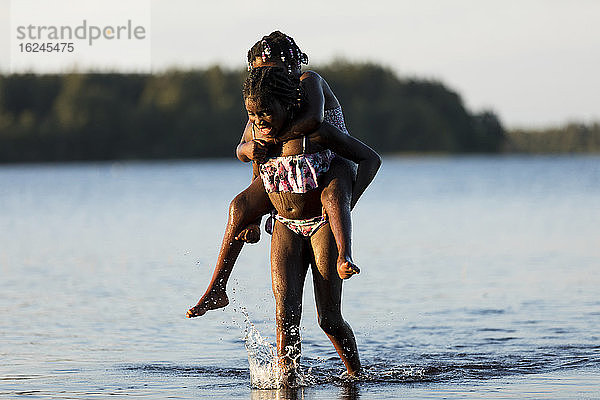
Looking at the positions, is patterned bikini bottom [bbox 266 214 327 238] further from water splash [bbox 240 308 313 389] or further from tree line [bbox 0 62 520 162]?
tree line [bbox 0 62 520 162]

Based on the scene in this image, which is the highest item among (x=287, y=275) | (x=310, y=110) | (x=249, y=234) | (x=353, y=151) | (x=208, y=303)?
(x=310, y=110)

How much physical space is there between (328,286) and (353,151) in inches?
35.5

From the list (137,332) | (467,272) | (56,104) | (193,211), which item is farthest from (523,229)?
(56,104)

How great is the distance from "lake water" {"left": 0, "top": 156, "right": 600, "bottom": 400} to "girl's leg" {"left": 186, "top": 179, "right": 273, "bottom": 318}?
A: 794 mm

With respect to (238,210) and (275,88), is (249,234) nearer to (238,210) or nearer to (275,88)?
(238,210)

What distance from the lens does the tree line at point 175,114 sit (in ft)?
381

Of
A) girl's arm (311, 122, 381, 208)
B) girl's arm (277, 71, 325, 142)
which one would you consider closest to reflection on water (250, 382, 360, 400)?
girl's arm (311, 122, 381, 208)

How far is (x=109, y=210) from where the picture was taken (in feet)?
119

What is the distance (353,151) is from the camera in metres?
7.68

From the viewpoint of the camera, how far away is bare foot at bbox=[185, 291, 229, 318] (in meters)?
7.70

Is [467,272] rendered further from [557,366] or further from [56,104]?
[56,104]

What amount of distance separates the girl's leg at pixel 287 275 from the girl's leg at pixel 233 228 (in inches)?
8.9

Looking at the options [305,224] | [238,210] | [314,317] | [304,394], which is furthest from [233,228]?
[314,317]

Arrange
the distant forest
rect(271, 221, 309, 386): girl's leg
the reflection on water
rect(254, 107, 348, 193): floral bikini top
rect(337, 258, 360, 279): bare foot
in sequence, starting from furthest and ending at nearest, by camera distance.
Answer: the distant forest → the reflection on water → rect(271, 221, 309, 386): girl's leg → rect(254, 107, 348, 193): floral bikini top → rect(337, 258, 360, 279): bare foot
